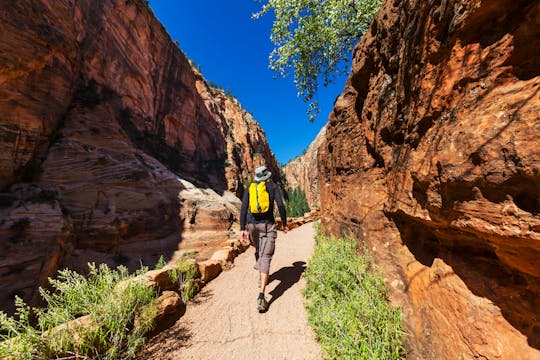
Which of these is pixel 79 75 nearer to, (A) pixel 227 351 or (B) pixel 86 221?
(B) pixel 86 221

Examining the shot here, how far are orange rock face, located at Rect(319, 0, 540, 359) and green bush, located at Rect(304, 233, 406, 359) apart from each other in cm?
20

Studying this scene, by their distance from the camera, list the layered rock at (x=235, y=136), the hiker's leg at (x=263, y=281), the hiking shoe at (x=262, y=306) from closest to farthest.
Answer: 1. the hiking shoe at (x=262, y=306)
2. the hiker's leg at (x=263, y=281)
3. the layered rock at (x=235, y=136)

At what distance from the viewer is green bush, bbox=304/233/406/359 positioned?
215cm

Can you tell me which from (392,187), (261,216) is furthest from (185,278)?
(392,187)

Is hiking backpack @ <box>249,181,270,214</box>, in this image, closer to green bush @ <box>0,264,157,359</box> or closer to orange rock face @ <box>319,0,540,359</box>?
orange rock face @ <box>319,0,540,359</box>

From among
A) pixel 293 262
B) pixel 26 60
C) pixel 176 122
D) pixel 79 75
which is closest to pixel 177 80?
pixel 176 122

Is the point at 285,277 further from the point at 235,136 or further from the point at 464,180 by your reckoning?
the point at 235,136

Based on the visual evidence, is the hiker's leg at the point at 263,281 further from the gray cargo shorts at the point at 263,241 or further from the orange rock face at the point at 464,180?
the orange rock face at the point at 464,180

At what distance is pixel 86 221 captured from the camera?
9.96 m

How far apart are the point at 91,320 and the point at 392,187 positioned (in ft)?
13.7

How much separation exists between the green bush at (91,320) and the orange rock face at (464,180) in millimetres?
3238

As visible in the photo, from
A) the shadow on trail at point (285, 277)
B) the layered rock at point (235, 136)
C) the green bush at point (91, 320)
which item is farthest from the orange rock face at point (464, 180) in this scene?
the layered rock at point (235, 136)

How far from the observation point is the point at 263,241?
13.3ft

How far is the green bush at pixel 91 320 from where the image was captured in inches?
76.9
